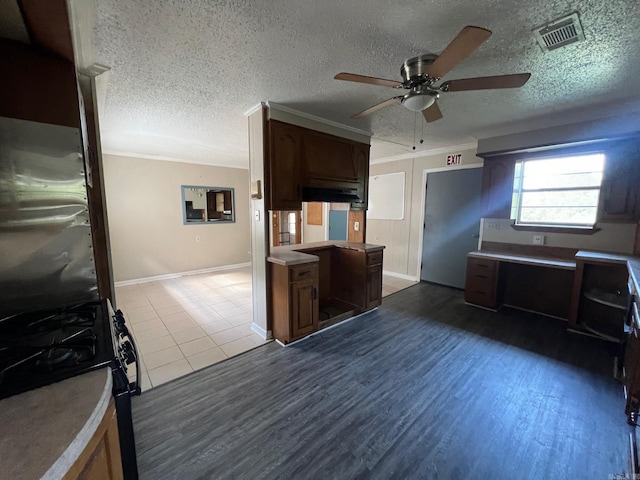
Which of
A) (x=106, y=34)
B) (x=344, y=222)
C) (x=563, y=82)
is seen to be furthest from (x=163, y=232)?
(x=563, y=82)

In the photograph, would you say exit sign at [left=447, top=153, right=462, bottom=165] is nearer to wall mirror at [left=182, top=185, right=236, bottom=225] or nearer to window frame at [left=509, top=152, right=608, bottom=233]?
window frame at [left=509, top=152, right=608, bottom=233]

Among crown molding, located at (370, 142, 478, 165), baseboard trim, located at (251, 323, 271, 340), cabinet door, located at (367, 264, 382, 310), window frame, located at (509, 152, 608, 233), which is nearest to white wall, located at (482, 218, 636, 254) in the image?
window frame, located at (509, 152, 608, 233)

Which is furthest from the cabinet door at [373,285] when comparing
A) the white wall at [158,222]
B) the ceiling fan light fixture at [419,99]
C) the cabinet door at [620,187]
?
the white wall at [158,222]

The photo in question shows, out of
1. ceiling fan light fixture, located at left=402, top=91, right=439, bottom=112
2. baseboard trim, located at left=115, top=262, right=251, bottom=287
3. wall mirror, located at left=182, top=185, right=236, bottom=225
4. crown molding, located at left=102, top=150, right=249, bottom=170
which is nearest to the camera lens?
ceiling fan light fixture, located at left=402, top=91, right=439, bottom=112

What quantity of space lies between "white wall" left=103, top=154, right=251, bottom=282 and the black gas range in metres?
4.16

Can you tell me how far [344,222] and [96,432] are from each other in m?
5.26

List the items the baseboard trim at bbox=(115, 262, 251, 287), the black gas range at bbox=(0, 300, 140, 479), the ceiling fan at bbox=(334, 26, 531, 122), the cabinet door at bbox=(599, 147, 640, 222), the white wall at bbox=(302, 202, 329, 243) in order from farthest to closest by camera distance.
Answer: the white wall at bbox=(302, 202, 329, 243) < the baseboard trim at bbox=(115, 262, 251, 287) < the cabinet door at bbox=(599, 147, 640, 222) < the ceiling fan at bbox=(334, 26, 531, 122) < the black gas range at bbox=(0, 300, 140, 479)

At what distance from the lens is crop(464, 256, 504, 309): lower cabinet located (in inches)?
137

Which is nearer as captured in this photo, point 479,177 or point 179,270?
point 479,177

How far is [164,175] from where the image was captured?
5023 mm

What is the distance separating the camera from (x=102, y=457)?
712 millimetres

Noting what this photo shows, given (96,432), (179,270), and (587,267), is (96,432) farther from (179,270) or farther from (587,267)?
(179,270)

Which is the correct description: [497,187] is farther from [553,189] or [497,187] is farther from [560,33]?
[560,33]

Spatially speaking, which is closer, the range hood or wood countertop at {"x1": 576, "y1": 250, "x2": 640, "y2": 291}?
wood countertop at {"x1": 576, "y1": 250, "x2": 640, "y2": 291}
